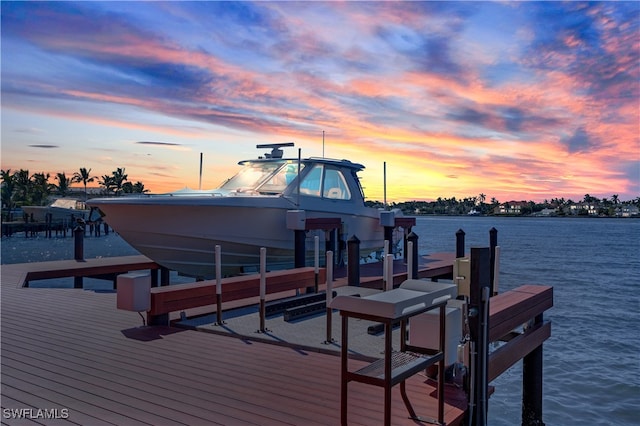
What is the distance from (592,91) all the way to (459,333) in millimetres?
17558

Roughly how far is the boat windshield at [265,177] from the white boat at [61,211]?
2550 inches

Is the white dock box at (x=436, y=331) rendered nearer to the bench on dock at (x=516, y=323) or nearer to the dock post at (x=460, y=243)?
the bench on dock at (x=516, y=323)

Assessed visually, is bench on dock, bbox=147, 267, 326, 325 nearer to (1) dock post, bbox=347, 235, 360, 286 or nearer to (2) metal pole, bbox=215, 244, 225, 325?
(2) metal pole, bbox=215, 244, 225, 325

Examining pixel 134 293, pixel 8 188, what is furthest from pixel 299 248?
pixel 8 188

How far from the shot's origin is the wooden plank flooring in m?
4.21

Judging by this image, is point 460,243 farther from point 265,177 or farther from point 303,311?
point 303,311

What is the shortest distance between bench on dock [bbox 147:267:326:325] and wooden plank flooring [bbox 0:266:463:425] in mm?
303

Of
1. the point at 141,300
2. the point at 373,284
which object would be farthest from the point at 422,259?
the point at 141,300

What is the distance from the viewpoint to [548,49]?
1627cm

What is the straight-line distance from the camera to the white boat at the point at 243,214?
41.2 feet

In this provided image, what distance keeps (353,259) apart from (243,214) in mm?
3623

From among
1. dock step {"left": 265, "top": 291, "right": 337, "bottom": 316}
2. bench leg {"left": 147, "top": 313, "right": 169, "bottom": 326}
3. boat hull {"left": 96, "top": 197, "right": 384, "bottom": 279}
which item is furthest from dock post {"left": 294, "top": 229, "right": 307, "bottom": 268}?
Result: bench leg {"left": 147, "top": 313, "right": 169, "bottom": 326}

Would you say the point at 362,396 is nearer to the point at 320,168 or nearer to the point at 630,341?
the point at 320,168

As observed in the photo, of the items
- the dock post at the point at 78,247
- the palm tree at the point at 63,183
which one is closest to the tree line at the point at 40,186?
the palm tree at the point at 63,183
